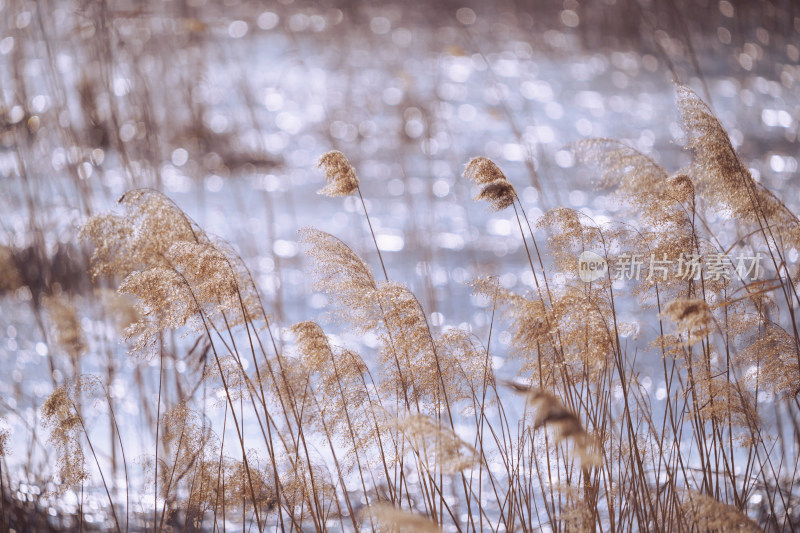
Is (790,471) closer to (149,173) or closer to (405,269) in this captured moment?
(405,269)

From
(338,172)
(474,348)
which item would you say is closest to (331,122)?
(338,172)

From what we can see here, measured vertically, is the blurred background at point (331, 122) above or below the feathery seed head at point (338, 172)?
above

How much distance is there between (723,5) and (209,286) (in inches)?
248

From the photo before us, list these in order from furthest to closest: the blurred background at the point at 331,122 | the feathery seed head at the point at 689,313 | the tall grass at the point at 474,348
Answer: the blurred background at the point at 331,122
the tall grass at the point at 474,348
the feathery seed head at the point at 689,313

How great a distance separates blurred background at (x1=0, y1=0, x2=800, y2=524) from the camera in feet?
8.21

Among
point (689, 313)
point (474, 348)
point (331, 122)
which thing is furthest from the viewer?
point (331, 122)

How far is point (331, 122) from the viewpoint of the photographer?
4.83m

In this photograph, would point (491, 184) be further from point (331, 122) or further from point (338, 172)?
point (331, 122)

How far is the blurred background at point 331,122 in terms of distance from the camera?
8.21 feet

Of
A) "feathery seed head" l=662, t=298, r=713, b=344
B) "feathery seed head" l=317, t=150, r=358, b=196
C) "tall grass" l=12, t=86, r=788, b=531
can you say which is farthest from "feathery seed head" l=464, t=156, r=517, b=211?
"feathery seed head" l=662, t=298, r=713, b=344

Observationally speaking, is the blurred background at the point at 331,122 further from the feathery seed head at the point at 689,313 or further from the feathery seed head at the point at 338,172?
the feathery seed head at the point at 689,313

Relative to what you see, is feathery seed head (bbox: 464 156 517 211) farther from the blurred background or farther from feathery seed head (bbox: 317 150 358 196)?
the blurred background

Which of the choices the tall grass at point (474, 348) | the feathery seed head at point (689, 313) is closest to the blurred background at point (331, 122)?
the tall grass at point (474, 348)

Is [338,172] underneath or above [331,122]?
underneath
